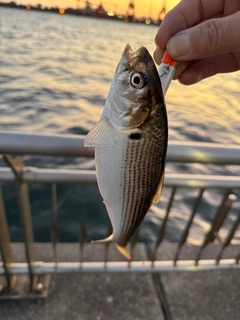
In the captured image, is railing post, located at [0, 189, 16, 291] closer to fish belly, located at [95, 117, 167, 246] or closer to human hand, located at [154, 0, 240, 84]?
fish belly, located at [95, 117, 167, 246]

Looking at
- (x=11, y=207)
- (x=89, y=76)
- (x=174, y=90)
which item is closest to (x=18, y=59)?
(x=89, y=76)

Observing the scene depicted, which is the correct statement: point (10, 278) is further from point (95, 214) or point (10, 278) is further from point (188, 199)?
point (188, 199)

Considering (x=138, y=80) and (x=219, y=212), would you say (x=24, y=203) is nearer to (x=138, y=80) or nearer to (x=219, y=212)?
(x=138, y=80)

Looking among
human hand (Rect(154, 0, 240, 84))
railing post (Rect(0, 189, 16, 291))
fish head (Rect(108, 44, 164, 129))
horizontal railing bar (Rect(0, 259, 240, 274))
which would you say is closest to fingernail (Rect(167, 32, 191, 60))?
human hand (Rect(154, 0, 240, 84))

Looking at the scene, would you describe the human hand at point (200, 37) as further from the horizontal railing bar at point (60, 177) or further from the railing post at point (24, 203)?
the railing post at point (24, 203)

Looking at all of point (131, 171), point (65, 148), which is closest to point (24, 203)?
point (65, 148)

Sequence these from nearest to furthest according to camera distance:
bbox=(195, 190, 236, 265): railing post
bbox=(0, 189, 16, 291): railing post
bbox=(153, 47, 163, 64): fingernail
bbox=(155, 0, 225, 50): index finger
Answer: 1. bbox=(155, 0, 225, 50): index finger
2. bbox=(153, 47, 163, 64): fingernail
3. bbox=(0, 189, 16, 291): railing post
4. bbox=(195, 190, 236, 265): railing post
